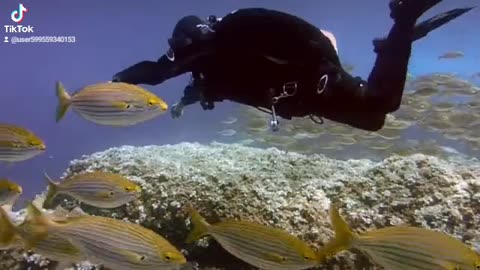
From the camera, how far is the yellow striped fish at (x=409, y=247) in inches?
92.7

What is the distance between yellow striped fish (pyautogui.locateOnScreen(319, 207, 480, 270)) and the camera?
7.72ft

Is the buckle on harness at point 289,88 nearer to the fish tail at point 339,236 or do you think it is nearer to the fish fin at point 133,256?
the fish tail at point 339,236

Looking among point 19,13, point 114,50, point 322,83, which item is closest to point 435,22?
point 322,83

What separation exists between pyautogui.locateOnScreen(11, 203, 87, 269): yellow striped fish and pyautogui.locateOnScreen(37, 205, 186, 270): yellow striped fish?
117mm

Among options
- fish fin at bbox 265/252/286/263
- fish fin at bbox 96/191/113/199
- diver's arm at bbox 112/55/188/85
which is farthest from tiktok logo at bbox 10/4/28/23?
fish fin at bbox 265/252/286/263

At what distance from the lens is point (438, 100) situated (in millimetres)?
10594

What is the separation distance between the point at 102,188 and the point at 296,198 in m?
1.81

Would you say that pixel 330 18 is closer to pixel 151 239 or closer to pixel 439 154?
Answer: pixel 439 154

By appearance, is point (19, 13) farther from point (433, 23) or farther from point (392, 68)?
point (433, 23)

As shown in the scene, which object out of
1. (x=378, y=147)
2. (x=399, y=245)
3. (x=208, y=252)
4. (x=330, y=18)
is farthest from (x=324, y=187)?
(x=330, y=18)

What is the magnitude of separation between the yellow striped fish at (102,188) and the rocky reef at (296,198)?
3.15 feet

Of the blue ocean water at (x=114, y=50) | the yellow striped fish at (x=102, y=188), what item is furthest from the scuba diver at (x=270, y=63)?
the blue ocean water at (x=114, y=50)

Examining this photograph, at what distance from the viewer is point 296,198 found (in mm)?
4328

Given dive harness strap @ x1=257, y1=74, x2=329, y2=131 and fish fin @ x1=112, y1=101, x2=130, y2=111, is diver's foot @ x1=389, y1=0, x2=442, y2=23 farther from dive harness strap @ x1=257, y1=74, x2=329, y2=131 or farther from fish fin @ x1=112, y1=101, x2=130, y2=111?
fish fin @ x1=112, y1=101, x2=130, y2=111
